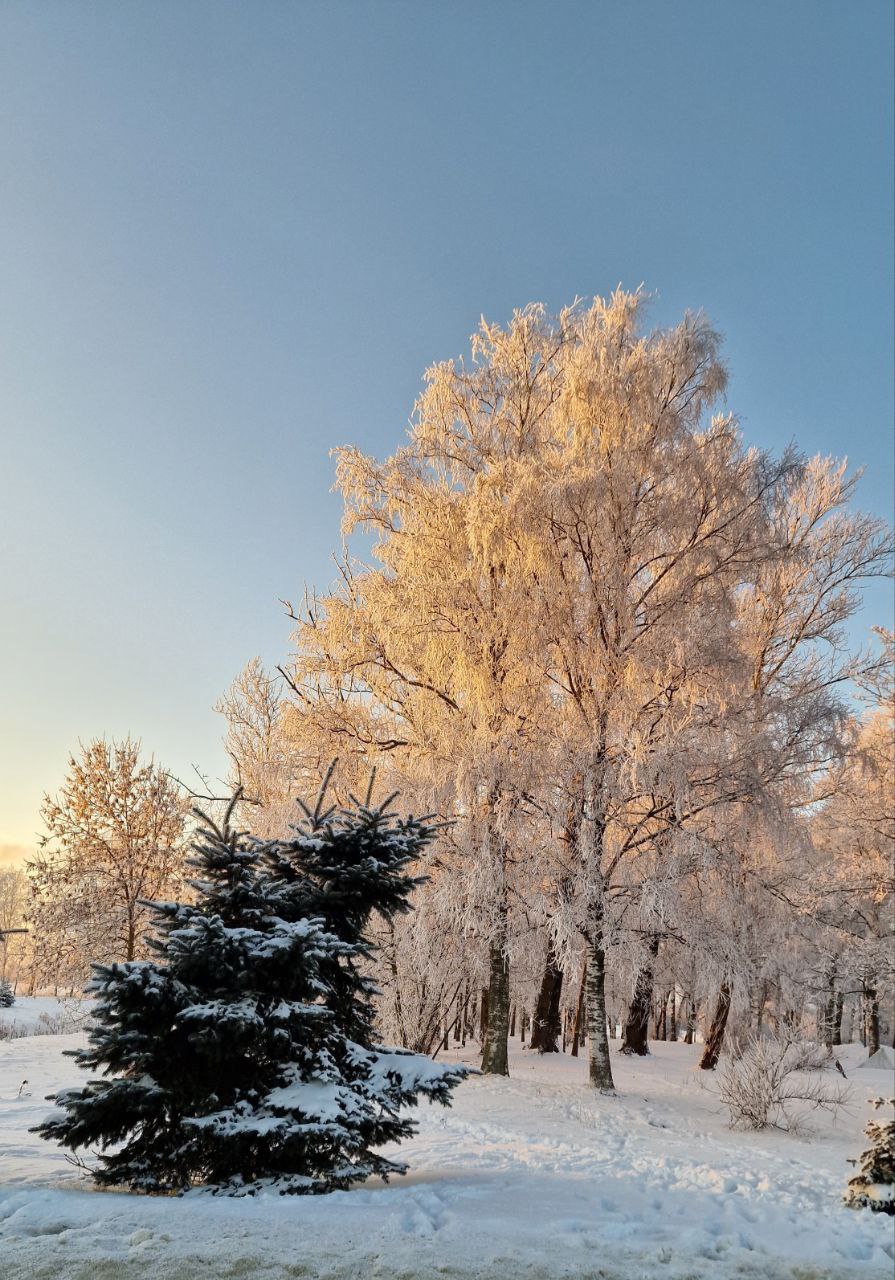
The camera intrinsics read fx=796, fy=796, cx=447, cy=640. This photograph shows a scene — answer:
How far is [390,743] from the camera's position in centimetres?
1309

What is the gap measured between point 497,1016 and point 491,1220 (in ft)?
28.2

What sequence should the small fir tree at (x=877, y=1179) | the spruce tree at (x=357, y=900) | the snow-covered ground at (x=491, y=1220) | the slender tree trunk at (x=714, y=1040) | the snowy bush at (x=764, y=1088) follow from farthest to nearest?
the slender tree trunk at (x=714, y=1040), the snowy bush at (x=764, y=1088), the spruce tree at (x=357, y=900), the small fir tree at (x=877, y=1179), the snow-covered ground at (x=491, y=1220)

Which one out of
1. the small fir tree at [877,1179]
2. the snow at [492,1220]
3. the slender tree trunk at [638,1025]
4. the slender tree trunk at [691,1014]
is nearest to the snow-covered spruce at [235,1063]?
the snow at [492,1220]

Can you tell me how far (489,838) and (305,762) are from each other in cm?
361

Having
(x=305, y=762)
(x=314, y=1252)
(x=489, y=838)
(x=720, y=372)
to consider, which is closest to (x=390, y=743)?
(x=305, y=762)

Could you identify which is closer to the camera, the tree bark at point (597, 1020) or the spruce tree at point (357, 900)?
the spruce tree at point (357, 900)

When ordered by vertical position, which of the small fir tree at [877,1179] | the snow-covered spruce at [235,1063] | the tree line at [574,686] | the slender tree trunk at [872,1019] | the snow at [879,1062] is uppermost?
the tree line at [574,686]

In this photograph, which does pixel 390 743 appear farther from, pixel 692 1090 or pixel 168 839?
pixel 168 839

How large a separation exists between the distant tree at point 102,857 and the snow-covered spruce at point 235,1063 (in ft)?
54.0

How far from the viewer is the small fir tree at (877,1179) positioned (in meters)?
5.32

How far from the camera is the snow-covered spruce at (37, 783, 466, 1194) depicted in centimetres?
491

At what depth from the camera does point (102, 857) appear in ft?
70.7

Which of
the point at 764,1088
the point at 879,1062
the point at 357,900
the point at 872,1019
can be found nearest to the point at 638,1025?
the point at 879,1062

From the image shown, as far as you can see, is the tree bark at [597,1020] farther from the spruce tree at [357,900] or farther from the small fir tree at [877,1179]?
the spruce tree at [357,900]
